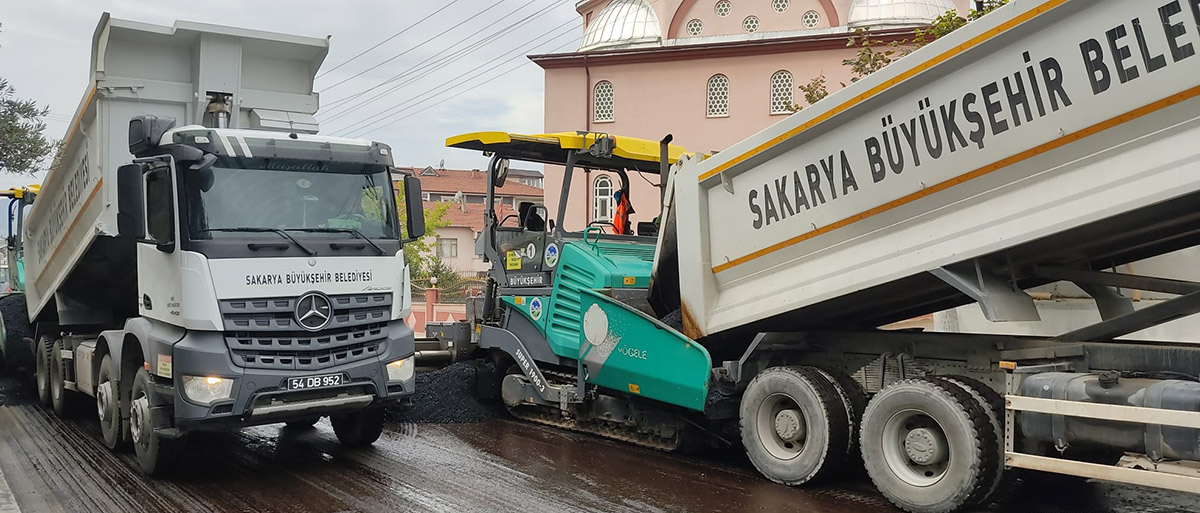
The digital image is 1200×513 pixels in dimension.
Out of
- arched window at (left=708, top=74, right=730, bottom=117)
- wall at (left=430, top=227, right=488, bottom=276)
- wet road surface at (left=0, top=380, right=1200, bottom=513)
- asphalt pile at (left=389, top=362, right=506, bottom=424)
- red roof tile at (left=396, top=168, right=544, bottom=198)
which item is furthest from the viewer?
red roof tile at (left=396, top=168, right=544, bottom=198)

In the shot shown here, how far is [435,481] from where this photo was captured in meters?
6.46

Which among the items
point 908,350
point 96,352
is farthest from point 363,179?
point 908,350

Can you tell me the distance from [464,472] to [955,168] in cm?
392

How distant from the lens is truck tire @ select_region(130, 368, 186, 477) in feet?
21.2

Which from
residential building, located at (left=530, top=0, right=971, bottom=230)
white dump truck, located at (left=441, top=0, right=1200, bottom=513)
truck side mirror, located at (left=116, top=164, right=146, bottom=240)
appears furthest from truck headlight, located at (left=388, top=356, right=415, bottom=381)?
residential building, located at (left=530, top=0, right=971, bottom=230)

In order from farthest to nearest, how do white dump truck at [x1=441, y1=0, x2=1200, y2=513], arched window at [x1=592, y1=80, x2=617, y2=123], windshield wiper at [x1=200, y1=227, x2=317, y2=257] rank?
arched window at [x1=592, y1=80, x2=617, y2=123] < windshield wiper at [x1=200, y1=227, x2=317, y2=257] < white dump truck at [x1=441, y1=0, x2=1200, y2=513]

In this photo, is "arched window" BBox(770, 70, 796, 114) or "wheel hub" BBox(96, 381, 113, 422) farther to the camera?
"arched window" BBox(770, 70, 796, 114)

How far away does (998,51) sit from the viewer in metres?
4.82

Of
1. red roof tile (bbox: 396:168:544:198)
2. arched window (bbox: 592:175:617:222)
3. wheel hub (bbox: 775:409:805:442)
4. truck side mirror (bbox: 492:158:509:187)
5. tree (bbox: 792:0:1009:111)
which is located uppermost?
red roof tile (bbox: 396:168:544:198)

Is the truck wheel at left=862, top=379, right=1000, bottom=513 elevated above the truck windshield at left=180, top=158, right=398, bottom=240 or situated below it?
below

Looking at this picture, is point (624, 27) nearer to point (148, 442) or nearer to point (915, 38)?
point (915, 38)

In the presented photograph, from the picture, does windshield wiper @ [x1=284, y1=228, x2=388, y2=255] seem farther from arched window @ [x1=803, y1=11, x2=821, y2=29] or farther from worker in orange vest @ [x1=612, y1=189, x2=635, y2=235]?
arched window @ [x1=803, y1=11, x2=821, y2=29]

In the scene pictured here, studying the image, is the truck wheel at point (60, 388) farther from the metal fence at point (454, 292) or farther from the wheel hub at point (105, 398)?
the metal fence at point (454, 292)

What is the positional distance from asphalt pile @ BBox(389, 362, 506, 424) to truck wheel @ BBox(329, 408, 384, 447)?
104cm
